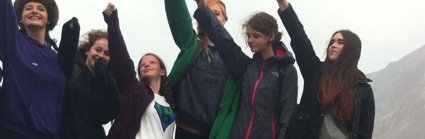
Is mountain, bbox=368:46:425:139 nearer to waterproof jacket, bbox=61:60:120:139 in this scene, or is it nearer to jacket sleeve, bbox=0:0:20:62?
waterproof jacket, bbox=61:60:120:139

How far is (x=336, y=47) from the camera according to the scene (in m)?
6.89

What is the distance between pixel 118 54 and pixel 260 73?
4.86ft

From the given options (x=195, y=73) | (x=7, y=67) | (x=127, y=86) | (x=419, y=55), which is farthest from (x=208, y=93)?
(x=419, y=55)

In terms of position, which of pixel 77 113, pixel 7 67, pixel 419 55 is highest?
pixel 7 67

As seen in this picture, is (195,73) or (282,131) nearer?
(282,131)

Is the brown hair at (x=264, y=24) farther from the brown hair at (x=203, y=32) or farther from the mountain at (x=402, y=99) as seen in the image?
the mountain at (x=402, y=99)

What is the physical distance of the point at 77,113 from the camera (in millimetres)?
6496

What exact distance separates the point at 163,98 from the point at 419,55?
11734 cm

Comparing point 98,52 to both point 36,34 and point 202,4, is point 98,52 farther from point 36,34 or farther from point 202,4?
point 202,4

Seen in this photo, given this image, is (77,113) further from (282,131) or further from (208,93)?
(282,131)

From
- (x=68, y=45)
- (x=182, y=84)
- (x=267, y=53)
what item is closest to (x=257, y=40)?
(x=267, y=53)

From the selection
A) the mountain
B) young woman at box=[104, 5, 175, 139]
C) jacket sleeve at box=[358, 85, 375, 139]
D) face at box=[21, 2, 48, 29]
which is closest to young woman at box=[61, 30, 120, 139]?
young woman at box=[104, 5, 175, 139]

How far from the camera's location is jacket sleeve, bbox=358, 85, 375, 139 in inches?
262

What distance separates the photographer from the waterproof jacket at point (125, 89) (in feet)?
21.5
